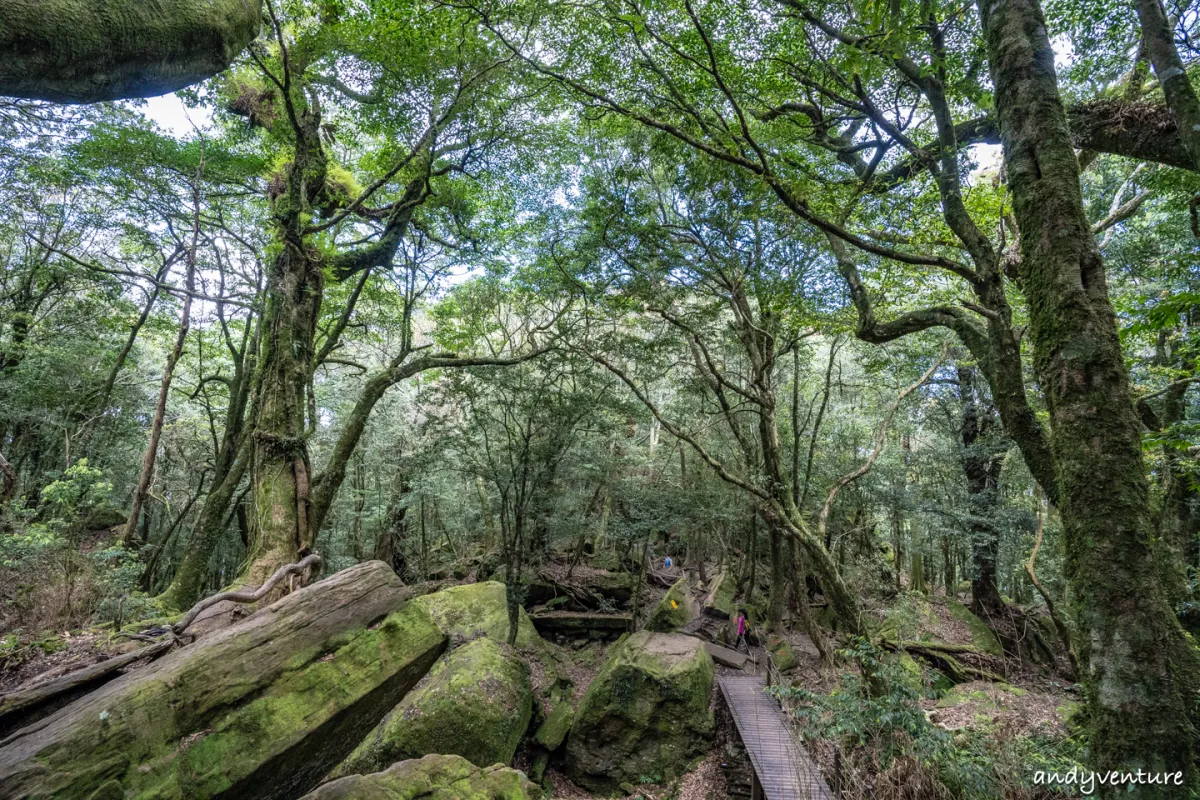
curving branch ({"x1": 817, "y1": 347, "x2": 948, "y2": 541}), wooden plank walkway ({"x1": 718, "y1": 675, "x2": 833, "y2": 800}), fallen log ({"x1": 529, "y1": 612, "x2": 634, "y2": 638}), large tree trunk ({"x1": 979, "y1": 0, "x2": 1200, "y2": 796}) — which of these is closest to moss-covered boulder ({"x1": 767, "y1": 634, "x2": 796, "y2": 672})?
wooden plank walkway ({"x1": 718, "y1": 675, "x2": 833, "y2": 800})

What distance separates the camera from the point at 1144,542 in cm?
192

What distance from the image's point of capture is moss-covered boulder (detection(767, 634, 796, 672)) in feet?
34.1

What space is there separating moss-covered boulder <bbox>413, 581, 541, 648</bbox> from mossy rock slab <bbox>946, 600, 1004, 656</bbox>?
32.7ft

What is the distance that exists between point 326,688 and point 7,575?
693cm

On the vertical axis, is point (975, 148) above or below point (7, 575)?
above

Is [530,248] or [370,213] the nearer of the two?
[370,213]

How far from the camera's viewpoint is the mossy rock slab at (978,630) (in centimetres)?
1000

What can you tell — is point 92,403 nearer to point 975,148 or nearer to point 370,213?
point 370,213

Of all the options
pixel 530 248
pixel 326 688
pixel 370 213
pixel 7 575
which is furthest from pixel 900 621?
pixel 7 575

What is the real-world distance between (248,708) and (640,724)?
234 inches

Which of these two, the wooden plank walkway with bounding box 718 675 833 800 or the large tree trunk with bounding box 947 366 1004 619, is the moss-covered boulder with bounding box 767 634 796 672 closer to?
the wooden plank walkway with bounding box 718 675 833 800

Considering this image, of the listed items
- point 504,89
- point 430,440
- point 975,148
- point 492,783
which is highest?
point 504,89

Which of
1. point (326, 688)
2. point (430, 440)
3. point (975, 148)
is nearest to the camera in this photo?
point (326, 688)

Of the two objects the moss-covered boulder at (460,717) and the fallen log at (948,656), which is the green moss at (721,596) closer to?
the fallen log at (948,656)
